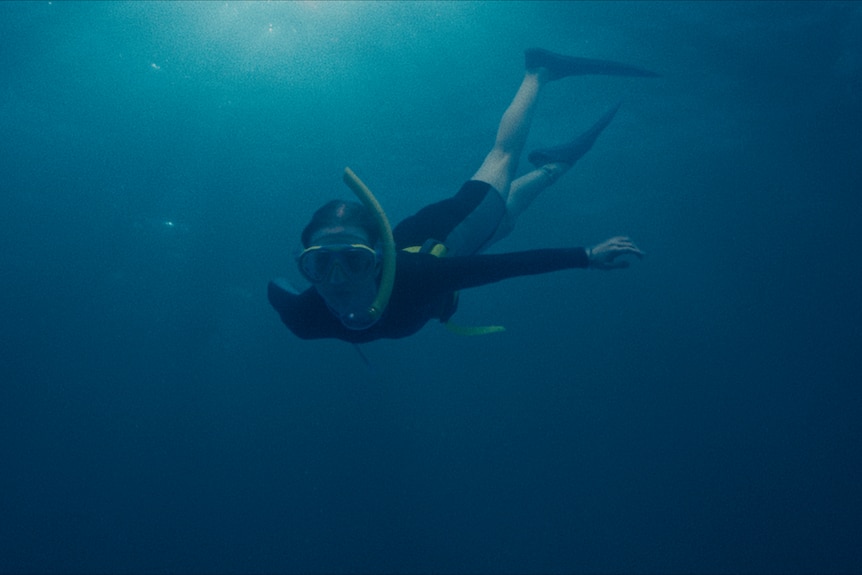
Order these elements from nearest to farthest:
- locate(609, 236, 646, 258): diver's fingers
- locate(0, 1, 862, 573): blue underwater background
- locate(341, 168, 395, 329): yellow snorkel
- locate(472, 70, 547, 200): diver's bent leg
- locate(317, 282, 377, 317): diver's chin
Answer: locate(609, 236, 646, 258): diver's fingers
locate(341, 168, 395, 329): yellow snorkel
locate(317, 282, 377, 317): diver's chin
locate(472, 70, 547, 200): diver's bent leg
locate(0, 1, 862, 573): blue underwater background

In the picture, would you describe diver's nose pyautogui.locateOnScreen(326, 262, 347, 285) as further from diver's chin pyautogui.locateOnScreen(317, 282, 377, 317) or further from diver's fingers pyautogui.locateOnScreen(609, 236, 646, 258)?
diver's fingers pyautogui.locateOnScreen(609, 236, 646, 258)

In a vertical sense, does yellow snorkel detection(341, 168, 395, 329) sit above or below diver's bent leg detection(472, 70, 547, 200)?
below

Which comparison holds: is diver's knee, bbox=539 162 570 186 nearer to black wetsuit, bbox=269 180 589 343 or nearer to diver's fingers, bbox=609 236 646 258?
black wetsuit, bbox=269 180 589 343

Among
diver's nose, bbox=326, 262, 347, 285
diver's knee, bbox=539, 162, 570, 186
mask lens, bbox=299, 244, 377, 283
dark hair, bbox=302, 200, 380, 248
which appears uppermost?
diver's knee, bbox=539, 162, 570, 186

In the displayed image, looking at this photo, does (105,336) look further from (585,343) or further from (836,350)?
(836,350)

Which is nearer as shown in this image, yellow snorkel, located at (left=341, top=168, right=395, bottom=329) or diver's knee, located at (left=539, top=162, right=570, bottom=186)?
yellow snorkel, located at (left=341, top=168, right=395, bottom=329)

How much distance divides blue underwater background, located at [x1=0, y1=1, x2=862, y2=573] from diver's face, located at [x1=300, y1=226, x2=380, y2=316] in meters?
9.16

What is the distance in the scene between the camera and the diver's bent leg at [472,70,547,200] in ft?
16.5

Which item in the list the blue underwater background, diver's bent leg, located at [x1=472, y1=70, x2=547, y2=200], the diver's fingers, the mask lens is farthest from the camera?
the blue underwater background

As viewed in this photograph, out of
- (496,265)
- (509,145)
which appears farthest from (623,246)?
(509,145)

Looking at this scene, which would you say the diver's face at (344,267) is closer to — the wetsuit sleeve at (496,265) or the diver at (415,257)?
the diver at (415,257)

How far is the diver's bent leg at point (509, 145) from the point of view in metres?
5.03

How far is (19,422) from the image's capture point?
32.5 m

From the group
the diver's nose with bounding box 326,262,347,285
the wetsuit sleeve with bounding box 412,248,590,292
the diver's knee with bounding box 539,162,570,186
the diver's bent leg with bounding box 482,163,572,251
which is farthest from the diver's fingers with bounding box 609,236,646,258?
the diver's knee with bounding box 539,162,570,186
